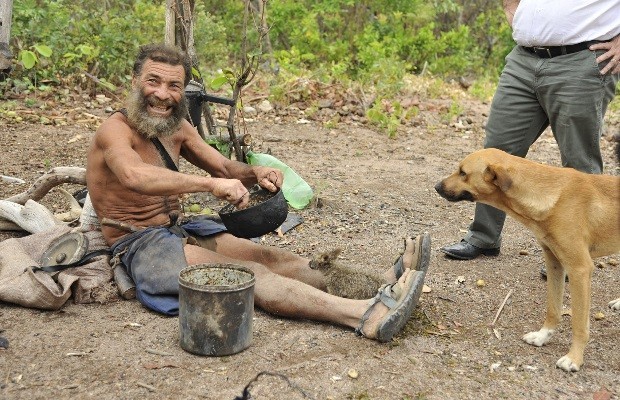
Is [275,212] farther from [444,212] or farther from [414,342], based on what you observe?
[444,212]

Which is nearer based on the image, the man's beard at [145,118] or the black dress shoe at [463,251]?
the man's beard at [145,118]

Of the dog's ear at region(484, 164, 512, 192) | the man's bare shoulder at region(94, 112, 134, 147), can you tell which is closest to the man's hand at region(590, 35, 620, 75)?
the dog's ear at region(484, 164, 512, 192)

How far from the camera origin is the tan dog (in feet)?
12.9

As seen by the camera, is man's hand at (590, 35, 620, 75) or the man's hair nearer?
the man's hair

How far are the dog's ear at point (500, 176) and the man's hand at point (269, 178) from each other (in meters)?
1.28

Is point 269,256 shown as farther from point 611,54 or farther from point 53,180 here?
point 611,54

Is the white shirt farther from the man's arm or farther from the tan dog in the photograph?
the tan dog

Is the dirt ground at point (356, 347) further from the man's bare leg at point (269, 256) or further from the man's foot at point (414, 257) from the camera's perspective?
the man's bare leg at point (269, 256)

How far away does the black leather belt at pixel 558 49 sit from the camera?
192 inches

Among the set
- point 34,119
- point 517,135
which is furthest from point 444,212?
point 34,119

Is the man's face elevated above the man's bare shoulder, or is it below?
above

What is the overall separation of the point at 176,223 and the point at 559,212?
91.2 inches

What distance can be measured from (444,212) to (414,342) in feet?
10.2

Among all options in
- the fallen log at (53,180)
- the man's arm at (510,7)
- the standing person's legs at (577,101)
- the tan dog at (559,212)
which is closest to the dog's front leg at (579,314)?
the tan dog at (559,212)
